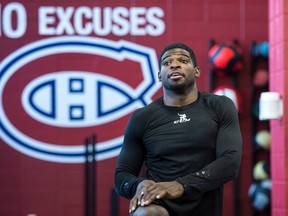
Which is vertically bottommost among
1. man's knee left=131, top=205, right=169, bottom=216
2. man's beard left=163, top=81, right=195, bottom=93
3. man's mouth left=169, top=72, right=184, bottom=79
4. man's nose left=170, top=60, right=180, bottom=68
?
man's knee left=131, top=205, right=169, bottom=216

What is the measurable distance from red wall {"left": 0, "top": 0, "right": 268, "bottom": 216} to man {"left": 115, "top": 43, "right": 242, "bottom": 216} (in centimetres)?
393

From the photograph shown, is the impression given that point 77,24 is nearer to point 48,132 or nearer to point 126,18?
point 126,18

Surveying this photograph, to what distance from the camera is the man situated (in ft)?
7.00

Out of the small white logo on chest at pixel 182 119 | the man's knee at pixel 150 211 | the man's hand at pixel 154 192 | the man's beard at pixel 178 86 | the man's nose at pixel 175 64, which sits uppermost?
the man's nose at pixel 175 64

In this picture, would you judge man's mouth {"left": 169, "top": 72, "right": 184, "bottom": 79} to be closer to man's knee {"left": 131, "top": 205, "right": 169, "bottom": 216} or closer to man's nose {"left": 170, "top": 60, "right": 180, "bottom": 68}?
man's nose {"left": 170, "top": 60, "right": 180, "bottom": 68}

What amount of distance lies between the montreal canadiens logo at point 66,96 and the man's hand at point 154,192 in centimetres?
414

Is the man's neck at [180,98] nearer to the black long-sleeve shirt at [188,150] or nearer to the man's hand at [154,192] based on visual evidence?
the black long-sleeve shirt at [188,150]

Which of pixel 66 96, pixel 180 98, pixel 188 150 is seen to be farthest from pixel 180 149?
pixel 66 96

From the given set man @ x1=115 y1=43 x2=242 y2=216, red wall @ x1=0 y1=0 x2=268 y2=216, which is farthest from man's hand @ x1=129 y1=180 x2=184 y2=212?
red wall @ x1=0 y1=0 x2=268 y2=216

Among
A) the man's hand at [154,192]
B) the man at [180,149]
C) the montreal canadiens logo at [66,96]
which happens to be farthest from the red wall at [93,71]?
the man's hand at [154,192]

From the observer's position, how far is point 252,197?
596 cm

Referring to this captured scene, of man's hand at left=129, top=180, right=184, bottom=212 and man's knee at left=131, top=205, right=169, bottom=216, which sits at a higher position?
man's hand at left=129, top=180, right=184, bottom=212

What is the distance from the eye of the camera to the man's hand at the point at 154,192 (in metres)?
2.08

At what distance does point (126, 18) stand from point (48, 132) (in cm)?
121
